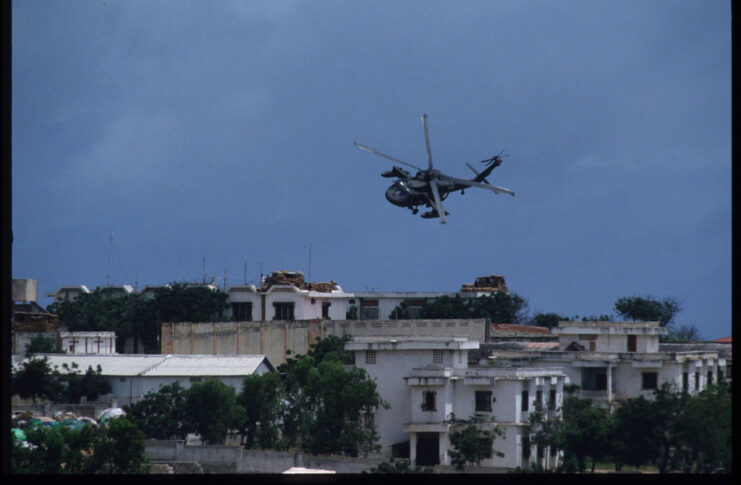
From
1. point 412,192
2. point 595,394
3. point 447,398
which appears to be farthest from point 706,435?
point 412,192

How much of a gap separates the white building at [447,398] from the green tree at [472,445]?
203 mm

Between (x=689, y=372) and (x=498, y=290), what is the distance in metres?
16.6

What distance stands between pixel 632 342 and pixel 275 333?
10.8m

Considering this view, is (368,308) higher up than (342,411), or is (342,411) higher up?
(368,308)

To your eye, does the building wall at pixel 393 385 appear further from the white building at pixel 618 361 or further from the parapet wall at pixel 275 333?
the parapet wall at pixel 275 333

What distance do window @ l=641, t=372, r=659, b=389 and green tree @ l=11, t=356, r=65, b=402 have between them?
42.7ft

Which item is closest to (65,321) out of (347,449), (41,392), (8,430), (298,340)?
(298,340)

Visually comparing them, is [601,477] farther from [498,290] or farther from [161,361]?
[498,290]

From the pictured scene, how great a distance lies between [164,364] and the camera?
25578 millimetres

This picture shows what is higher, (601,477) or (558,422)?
(601,477)

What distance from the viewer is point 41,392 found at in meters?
23.4

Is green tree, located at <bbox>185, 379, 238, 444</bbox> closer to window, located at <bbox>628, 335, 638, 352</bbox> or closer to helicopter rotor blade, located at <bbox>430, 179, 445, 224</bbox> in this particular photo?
helicopter rotor blade, located at <bbox>430, 179, 445, 224</bbox>

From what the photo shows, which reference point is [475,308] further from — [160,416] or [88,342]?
[160,416]

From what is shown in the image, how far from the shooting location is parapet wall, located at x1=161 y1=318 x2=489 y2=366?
96.9ft
